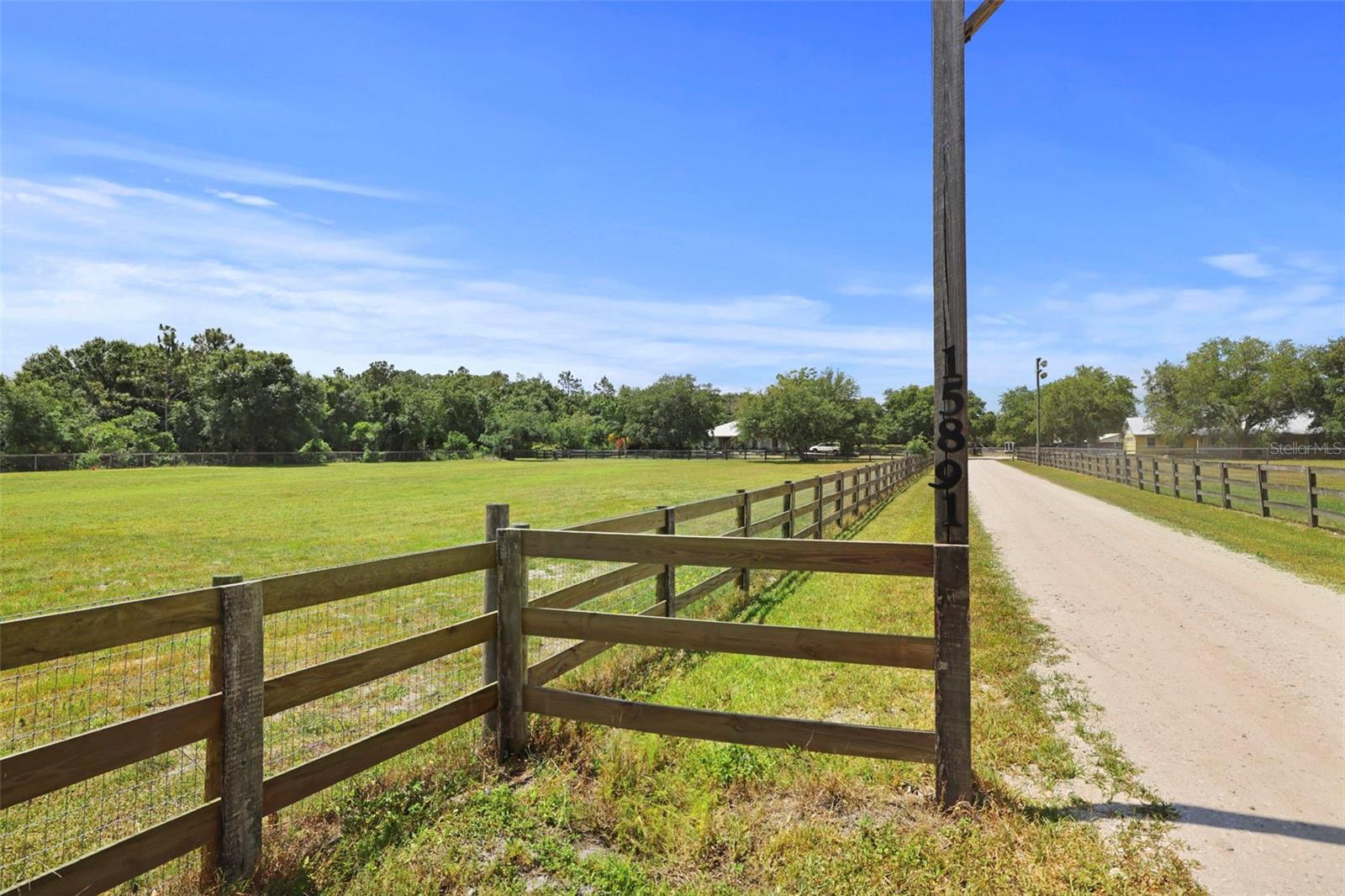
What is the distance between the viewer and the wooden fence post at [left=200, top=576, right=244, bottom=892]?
2879 millimetres

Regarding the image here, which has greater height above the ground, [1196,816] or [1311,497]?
[1311,497]

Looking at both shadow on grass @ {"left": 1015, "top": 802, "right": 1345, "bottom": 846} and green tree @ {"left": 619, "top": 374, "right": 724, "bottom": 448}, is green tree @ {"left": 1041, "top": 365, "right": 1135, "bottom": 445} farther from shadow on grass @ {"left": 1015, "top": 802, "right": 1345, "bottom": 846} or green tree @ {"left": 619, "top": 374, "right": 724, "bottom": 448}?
shadow on grass @ {"left": 1015, "top": 802, "right": 1345, "bottom": 846}

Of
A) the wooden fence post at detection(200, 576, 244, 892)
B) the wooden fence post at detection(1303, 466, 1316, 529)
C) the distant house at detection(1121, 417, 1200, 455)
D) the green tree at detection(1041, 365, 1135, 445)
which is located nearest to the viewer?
the wooden fence post at detection(200, 576, 244, 892)

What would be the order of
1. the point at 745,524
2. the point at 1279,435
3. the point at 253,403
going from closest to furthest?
the point at 745,524 < the point at 253,403 < the point at 1279,435

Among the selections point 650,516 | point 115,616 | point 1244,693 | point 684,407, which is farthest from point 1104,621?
point 684,407

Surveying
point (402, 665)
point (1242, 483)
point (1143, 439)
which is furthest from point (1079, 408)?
point (402, 665)

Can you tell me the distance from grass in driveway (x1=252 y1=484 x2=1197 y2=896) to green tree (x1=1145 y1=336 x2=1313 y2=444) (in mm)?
87957

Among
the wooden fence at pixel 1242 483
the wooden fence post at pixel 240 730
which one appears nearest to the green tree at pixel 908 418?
the wooden fence at pixel 1242 483

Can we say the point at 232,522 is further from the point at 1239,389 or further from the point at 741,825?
the point at 1239,389

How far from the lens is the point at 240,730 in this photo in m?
2.91

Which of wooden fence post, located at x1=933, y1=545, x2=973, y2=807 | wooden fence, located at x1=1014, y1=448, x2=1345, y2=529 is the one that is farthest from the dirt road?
wooden fence, located at x1=1014, y1=448, x2=1345, y2=529

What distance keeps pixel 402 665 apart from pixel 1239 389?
92.8 meters

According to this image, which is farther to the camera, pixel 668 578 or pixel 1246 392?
pixel 1246 392

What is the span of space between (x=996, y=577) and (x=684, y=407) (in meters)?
79.3
